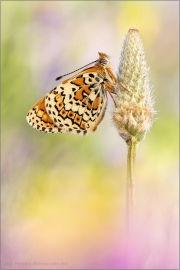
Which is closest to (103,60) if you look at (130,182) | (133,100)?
(133,100)

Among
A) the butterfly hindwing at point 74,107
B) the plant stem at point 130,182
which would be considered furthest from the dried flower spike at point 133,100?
the butterfly hindwing at point 74,107

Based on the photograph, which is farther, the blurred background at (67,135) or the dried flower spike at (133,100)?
the blurred background at (67,135)

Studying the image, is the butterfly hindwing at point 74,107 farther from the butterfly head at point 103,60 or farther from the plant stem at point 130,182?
the plant stem at point 130,182

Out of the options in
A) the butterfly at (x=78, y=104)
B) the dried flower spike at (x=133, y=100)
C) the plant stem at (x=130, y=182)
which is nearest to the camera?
the plant stem at (x=130, y=182)

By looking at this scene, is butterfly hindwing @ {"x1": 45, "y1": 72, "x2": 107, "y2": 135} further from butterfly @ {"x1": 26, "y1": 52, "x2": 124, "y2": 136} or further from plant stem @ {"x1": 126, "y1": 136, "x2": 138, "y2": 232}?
plant stem @ {"x1": 126, "y1": 136, "x2": 138, "y2": 232}

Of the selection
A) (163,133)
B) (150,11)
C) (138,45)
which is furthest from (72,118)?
(150,11)

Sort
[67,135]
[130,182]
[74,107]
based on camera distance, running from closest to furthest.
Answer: [130,182] → [74,107] → [67,135]

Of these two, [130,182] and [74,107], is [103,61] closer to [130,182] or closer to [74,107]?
[74,107]
